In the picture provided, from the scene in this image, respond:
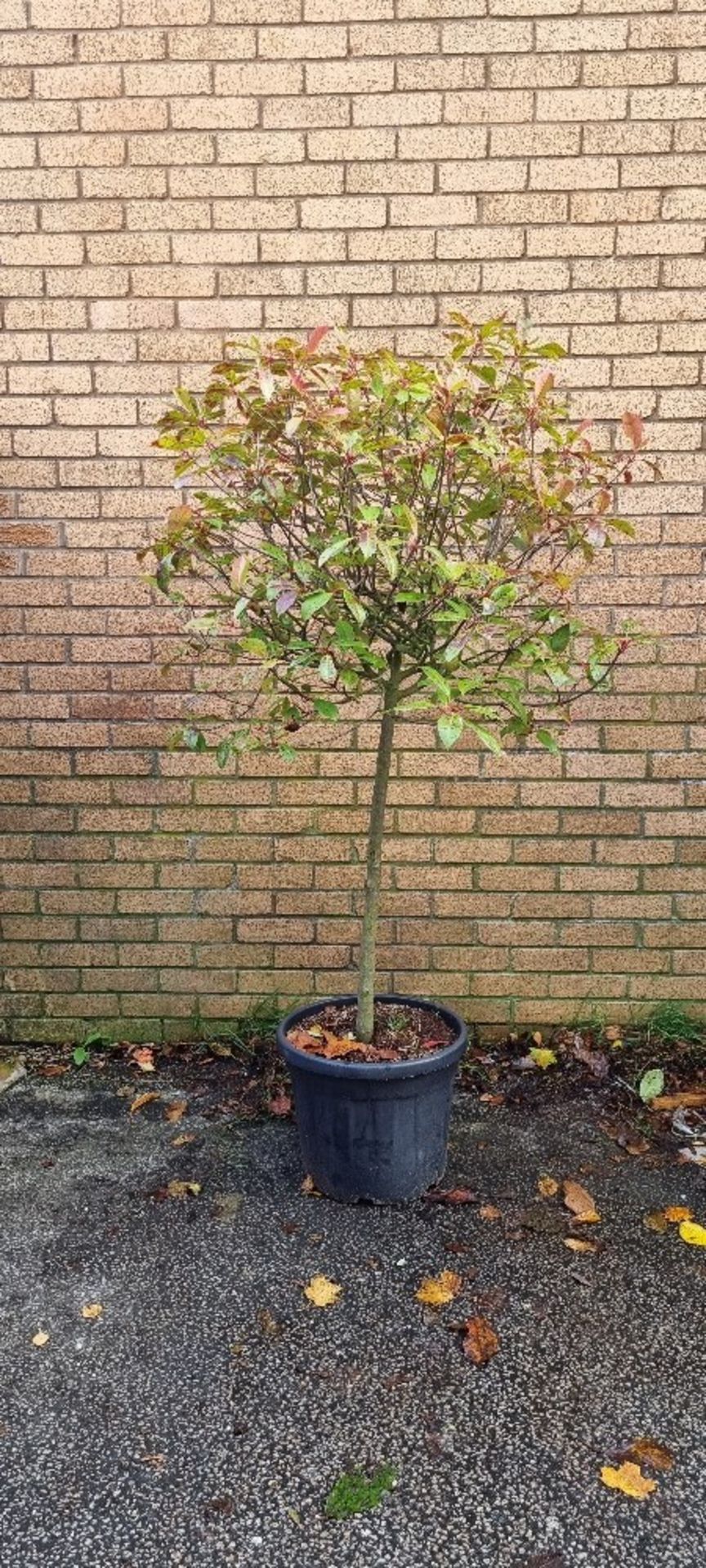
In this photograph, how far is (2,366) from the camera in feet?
11.1

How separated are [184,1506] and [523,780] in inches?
84.6

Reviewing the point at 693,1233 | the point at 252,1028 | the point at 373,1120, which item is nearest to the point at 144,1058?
the point at 252,1028

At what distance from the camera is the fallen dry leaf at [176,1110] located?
127 inches

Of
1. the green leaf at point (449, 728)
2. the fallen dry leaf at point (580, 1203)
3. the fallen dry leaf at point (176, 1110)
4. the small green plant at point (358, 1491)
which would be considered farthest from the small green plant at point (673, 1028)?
the small green plant at point (358, 1491)

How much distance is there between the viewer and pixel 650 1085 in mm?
3324

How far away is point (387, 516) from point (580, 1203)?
5.45ft

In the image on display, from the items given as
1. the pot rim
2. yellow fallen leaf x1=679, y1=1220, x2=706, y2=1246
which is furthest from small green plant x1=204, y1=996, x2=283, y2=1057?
yellow fallen leaf x1=679, y1=1220, x2=706, y2=1246

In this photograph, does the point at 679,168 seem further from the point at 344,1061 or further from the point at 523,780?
the point at 344,1061

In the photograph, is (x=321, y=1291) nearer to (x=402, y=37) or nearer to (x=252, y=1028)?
(x=252, y=1028)

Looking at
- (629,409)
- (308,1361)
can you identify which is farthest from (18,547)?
(308,1361)

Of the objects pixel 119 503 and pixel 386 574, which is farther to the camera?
pixel 119 503

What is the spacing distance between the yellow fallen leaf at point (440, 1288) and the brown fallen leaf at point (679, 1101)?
1023 mm

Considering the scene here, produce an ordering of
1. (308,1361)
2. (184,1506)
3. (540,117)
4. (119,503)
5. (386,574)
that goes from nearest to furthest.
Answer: (184,1506)
(308,1361)
(386,574)
(540,117)
(119,503)

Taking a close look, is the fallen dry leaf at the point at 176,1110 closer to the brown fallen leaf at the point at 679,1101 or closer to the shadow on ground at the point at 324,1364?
the shadow on ground at the point at 324,1364
